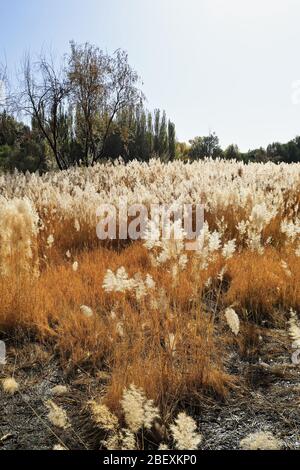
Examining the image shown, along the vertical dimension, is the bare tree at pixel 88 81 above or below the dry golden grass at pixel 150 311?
above

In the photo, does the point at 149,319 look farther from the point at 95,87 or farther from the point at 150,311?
the point at 95,87

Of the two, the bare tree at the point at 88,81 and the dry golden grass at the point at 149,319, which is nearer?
the dry golden grass at the point at 149,319

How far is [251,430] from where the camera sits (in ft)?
6.12

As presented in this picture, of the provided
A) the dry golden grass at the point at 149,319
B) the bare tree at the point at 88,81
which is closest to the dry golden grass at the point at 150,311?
the dry golden grass at the point at 149,319

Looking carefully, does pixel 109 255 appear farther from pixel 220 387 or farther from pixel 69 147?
pixel 69 147

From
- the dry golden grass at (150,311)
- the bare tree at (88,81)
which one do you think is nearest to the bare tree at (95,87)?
the bare tree at (88,81)

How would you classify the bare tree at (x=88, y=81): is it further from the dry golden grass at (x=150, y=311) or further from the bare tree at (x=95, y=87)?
the dry golden grass at (x=150, y=311)

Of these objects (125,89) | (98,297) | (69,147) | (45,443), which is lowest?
(45,443)

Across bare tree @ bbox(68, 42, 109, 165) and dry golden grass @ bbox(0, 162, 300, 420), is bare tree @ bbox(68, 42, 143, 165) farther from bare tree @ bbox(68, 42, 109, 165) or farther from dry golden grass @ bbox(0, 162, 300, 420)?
dry golden grass @ bbox(0, 162, 300, 420)

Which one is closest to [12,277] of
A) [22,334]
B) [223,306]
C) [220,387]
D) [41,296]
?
[41,296]

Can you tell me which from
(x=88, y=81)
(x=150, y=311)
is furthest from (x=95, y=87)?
(x=150, y=311)

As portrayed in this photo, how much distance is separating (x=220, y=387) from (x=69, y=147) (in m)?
19.1

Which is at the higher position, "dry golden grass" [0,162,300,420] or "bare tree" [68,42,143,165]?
"bare tree" [68,42,143,165]

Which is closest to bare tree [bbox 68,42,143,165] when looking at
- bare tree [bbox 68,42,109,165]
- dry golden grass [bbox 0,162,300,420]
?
bare tree [bbox 68,42,109,165]
